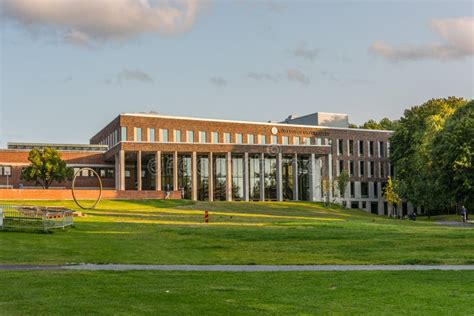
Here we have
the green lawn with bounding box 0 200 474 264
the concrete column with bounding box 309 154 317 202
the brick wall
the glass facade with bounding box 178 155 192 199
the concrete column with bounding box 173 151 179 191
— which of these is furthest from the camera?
the concrete column with bounding box 309 154 317 202

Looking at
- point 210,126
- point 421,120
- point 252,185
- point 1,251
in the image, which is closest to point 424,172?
point 421,120

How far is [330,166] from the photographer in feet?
320

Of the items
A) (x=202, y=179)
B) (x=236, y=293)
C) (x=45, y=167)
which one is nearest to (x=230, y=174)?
(x=202, y=179)

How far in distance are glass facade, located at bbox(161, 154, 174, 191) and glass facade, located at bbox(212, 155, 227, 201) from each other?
6.30m

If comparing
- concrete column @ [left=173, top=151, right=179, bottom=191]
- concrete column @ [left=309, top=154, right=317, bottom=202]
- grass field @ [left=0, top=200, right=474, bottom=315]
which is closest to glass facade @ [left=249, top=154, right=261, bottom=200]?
concrete column @ [left=309, top=154, right=317, bottom=202]

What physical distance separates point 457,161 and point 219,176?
41.3 metres

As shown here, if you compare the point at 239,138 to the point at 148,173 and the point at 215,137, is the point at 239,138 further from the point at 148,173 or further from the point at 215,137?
the point at 148,173

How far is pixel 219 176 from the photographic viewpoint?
305 feet

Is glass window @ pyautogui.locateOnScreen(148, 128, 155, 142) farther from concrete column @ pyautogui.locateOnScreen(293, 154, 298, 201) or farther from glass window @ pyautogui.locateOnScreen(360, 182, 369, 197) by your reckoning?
glass window @ pyautogui.locateOnScreen(360, 182, 369, 197)

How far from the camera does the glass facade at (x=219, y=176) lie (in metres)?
92.5

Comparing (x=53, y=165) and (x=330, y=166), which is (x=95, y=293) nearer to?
(x=53, y=165)

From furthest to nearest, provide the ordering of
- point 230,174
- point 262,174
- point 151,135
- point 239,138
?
point 239,138
point 262,174
point 230,174
point 151,135

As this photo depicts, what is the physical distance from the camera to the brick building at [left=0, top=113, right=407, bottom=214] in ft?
290

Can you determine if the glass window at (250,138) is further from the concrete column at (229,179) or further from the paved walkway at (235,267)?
the paved walkway at (235,267)
